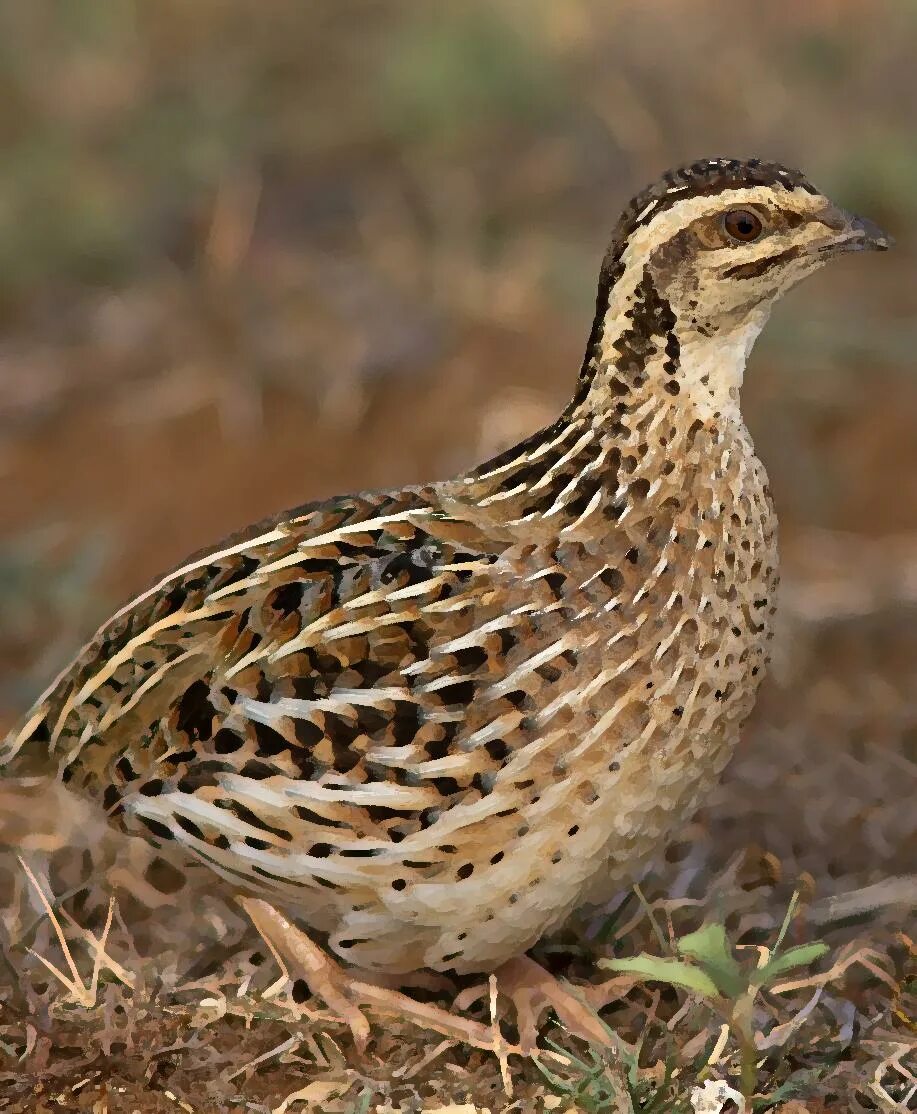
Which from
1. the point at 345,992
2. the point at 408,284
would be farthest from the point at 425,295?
the point at 345,992

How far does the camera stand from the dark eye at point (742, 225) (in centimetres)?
238

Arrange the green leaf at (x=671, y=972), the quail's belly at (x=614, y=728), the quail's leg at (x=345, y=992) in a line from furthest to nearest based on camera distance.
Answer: the quail's leg at (x=345, y=992), the quail's belly at (x=614, y=728), the green leaf at (x=671, y=972)

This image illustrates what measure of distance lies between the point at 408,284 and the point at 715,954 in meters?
3.54

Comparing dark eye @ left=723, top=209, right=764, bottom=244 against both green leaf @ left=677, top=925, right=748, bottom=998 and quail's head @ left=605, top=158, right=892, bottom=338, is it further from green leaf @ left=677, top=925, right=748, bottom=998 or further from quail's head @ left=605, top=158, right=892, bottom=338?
green leaf @ left=677, top=925, right=748, bottom=998

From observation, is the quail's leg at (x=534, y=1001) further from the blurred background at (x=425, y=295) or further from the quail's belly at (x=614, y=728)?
the blurred background at (x=425, y=295)

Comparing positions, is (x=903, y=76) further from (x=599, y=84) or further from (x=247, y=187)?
(x=247, y=187)

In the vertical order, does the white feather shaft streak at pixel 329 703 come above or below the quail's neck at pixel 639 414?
below

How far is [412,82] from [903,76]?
1.99m

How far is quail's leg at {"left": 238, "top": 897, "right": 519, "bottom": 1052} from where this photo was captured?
2.59m

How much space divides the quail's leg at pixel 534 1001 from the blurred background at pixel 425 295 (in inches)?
15.5

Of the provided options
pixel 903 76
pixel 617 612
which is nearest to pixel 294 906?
pixel 617 612

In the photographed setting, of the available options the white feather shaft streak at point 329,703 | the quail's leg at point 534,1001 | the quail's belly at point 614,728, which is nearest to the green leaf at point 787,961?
the quail's belly at point 614,728

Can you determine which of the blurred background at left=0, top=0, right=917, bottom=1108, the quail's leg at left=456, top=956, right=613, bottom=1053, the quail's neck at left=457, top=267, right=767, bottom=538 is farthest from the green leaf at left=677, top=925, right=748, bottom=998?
the blurred background at left=0, top=0, right=917, bottom=1108

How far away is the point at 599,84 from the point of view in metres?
6.33
